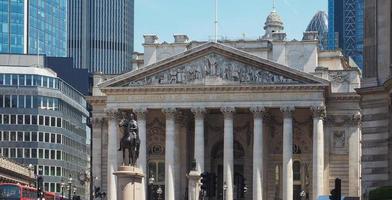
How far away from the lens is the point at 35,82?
167125 mm

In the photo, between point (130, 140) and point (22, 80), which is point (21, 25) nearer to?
point (22, 80)

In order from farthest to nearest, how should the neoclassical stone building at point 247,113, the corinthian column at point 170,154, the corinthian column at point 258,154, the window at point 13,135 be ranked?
the window at point 13,135
the corinthian column at point 170,154
the neoclassical stone building at point 247,113
the corinthian column at point 258,154

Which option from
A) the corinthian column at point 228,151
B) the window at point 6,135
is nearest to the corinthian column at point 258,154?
the corinthian column at point 228,151

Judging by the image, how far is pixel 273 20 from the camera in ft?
568

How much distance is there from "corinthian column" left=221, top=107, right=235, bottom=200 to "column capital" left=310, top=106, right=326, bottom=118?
903cm

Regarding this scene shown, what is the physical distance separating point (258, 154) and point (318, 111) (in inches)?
321

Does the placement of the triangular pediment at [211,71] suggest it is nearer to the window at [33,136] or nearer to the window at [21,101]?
the window at [21,101]

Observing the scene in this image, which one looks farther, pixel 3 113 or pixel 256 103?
pixel 3 113

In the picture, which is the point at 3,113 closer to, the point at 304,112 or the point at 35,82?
the point at 35,82

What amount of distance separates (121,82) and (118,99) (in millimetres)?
2105

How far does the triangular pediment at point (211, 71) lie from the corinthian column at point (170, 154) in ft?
11.9

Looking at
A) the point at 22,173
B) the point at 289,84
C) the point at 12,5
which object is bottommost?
the point at 22,173

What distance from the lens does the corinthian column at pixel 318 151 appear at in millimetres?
132625

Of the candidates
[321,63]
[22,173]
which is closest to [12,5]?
[22,173]
